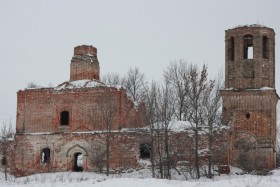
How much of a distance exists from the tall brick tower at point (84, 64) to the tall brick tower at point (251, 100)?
7.28 meters

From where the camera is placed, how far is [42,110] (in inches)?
1123

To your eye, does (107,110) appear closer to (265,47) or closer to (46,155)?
(46,155)

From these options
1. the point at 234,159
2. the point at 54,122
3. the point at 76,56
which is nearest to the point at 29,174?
the point at 54,122

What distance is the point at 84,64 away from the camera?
2952 cm

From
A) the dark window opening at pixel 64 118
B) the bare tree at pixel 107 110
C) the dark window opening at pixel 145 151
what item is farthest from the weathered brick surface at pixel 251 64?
the dark window opening at pixel 64 118

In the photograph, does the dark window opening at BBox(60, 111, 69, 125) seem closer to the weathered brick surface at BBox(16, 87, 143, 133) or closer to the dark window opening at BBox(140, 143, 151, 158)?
the weathered brick surface at BBox(16, 87, 143, 133)

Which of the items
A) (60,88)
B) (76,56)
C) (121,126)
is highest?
(76,56)

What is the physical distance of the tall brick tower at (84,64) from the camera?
2939 centimetres

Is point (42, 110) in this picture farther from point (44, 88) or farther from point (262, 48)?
point (262, 48)

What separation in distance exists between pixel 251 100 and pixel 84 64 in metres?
9.33

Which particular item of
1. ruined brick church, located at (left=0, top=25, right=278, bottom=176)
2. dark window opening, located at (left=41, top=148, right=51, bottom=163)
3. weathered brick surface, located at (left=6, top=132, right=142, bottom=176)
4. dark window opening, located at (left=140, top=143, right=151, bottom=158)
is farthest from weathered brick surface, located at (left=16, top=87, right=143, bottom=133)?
dark window opening, located at (left=140, top=143, right=151, bottom=158)

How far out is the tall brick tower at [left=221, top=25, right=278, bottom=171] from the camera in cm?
2758

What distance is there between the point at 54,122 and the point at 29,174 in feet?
9.88

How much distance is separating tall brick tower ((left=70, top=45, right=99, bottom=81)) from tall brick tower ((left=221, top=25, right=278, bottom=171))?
23.9ft
